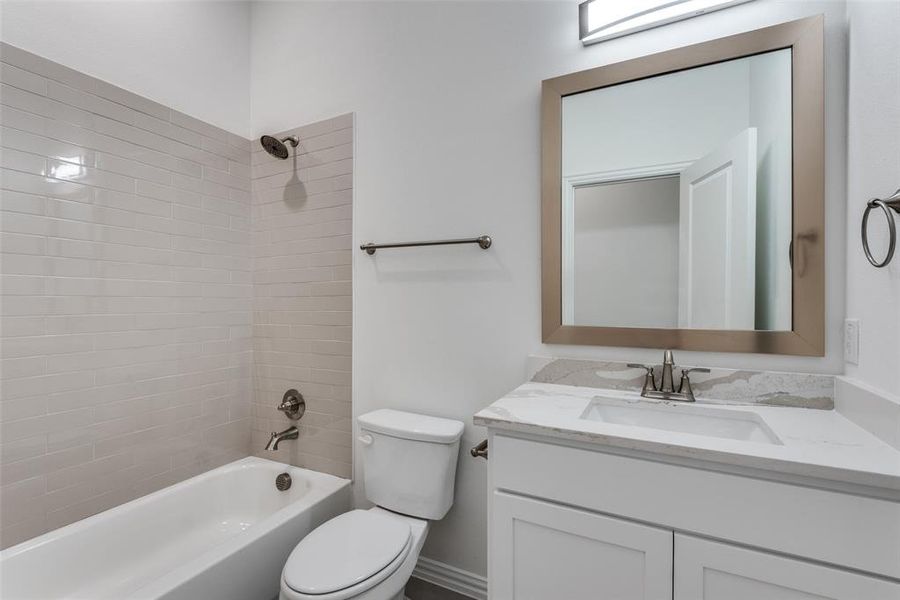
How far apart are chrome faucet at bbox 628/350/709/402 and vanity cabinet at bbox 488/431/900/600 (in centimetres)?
38

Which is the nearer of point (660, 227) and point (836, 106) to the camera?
point (836, 106)

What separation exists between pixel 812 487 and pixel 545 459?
20.0 inches

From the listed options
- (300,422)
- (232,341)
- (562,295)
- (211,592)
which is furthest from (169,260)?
(562,295)

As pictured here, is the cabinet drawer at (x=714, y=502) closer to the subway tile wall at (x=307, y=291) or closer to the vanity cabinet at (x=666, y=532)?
the vanity cabinet at (x=666, y=532)

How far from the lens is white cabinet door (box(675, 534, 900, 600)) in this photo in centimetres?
77

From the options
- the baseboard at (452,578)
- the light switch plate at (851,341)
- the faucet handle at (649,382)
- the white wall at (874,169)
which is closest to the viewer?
the white wall at (874,169)

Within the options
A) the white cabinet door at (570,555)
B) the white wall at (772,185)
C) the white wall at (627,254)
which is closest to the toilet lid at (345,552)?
the white cabinet door at (570,555)

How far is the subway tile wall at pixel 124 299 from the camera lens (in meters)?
1.38

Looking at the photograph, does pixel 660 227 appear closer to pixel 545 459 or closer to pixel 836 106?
pixel 836 106

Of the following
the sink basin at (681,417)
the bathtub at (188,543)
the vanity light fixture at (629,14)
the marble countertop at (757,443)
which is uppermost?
the vanity light fixture at (629,14)

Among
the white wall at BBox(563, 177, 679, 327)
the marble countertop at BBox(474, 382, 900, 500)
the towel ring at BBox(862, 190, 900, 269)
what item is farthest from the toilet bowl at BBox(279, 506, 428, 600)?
the towel ring at BBox(862, 190, 900, 269)

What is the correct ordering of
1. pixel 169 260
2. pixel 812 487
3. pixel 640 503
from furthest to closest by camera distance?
pixel 169 260 → pixel 640 503 → pixel 812 487

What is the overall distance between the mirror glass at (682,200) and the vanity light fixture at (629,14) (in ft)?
0.53

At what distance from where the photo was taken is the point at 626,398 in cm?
126
